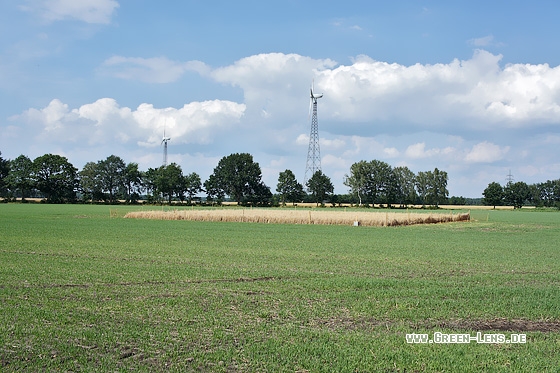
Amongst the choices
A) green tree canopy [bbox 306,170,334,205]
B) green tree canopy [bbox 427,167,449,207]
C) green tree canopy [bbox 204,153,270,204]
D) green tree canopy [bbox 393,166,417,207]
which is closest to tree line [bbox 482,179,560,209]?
green tree canopy [bbox 427,167,449,207]

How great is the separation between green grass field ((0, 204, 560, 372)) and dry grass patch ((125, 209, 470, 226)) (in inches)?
1181

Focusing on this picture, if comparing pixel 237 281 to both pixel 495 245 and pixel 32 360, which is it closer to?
pixel 32 360

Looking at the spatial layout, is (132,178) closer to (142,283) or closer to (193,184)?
(193,184)

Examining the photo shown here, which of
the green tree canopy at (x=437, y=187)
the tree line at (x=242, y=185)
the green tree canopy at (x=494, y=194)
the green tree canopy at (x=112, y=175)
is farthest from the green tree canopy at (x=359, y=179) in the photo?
the green tree canopy at (x=112, y=175)

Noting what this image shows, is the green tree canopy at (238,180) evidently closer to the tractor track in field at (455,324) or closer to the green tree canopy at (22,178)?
the green tree canopy at (22,178)

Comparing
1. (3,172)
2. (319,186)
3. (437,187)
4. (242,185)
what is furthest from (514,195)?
(3,172)

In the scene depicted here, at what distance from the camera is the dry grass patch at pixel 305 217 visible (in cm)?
5081

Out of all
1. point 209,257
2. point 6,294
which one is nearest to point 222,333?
point 6,294

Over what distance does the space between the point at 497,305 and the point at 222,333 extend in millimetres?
6831

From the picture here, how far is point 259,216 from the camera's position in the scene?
5491cm

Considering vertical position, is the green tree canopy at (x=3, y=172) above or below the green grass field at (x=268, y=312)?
above

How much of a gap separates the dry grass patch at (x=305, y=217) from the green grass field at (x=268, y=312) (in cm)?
3001

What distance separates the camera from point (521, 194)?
572 feet

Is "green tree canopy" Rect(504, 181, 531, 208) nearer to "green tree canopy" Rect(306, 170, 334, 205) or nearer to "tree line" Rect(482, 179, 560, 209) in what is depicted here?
"tree line" Rect(482, 179, 560, 209)
